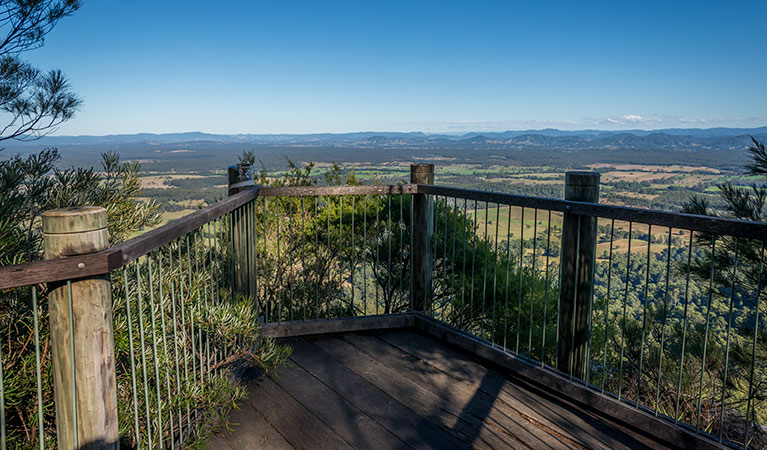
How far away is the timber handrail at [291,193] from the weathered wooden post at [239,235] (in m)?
0.12

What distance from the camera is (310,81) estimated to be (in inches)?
1950

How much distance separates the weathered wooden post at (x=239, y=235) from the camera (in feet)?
9.53

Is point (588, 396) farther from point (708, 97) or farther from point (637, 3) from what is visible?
point (708, 97)

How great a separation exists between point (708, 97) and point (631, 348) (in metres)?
41.0

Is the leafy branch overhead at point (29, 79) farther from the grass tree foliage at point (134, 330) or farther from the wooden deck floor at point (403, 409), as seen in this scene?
the wooden deck floor at point (403, 409)

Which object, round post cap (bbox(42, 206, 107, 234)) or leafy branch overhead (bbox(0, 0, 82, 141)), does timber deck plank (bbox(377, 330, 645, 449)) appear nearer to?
round post cap (bbox(42, 206, 107, 234))

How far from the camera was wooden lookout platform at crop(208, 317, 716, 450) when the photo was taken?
2.13 metres

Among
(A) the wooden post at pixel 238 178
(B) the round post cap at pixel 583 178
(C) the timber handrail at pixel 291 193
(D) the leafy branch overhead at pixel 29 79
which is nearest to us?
(C) the timber handrail at pixel 291 193

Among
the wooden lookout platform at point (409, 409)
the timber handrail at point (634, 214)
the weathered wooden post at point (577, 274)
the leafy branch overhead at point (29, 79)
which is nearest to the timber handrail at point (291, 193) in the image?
the timber handrail at point (634, 214)

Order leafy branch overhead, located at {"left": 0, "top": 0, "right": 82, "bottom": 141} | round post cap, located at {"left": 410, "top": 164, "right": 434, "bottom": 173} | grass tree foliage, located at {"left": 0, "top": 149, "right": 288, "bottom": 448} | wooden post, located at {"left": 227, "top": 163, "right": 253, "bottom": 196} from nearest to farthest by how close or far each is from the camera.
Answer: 1. grass tree foliage, located at {"left": 0, "top": 149, "right": 288, "bottom": 448}
2. wooden post, located at {"left": 227, "top": 163, "right": 253, "bottom": 196}
3. round post cap, located at {"left": 410, "top": 164, "right": 434, "bottom": 173}
4. leafy branch overhead, located at {"left": 0, "top": 0, "right": 82, "bottom": 141}

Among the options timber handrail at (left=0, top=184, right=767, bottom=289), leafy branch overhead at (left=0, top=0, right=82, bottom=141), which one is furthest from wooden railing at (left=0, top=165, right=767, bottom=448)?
leafy branch overhead at (left=0, top=0, right=82, bottom=141)

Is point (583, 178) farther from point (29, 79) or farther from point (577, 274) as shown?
point (29, 79)

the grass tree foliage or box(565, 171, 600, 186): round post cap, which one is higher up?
box(565, 171, 600, 186): round post cap

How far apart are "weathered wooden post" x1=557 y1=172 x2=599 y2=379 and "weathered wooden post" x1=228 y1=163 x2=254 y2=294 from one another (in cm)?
200
